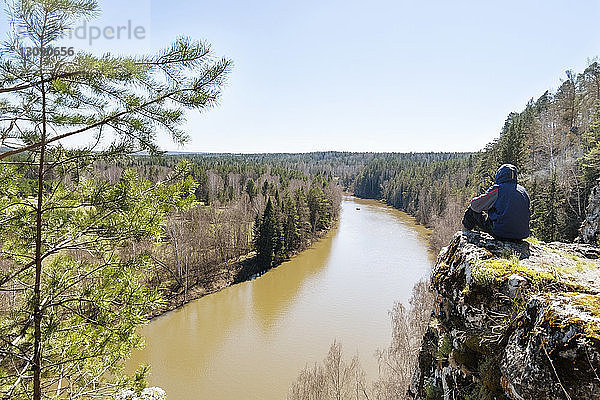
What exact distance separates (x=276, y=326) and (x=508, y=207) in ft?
46.8

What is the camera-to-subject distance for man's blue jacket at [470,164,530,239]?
12.0 ft

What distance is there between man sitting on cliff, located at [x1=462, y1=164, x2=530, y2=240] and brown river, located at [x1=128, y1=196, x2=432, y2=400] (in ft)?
33.9

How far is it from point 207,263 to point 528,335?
2233 cm

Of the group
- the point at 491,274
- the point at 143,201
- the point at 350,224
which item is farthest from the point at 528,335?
the point at 350,224

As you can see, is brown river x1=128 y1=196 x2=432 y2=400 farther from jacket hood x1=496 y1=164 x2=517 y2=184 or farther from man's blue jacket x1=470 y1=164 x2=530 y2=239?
jacket hood x1=496 y1=164 x2=517 y2=184

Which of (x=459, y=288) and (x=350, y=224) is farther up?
(x=459, y=288)

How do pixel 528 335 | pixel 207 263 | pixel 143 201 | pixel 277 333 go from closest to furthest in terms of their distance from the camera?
pixel 528 335 < pixel 143 201 < pixel 277 333 < pixel 207 263

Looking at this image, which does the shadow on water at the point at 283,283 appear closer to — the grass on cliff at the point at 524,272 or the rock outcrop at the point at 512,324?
the rock outcrop at the point at 512,324

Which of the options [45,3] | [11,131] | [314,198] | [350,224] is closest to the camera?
[45,3]

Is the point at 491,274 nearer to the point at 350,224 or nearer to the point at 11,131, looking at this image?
the point at 11,131

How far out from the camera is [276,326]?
52.3ft

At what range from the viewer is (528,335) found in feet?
6.89

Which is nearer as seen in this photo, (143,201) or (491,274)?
(491,274)

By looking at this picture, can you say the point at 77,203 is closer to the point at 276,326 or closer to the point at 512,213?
the point at 512,213
